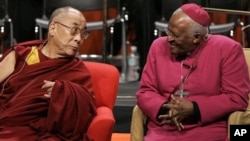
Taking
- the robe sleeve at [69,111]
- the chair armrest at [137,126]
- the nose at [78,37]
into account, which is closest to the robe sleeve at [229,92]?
the chair armrest at [137,126]

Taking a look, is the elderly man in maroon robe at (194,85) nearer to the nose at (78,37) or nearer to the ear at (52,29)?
the nose at (78,37)

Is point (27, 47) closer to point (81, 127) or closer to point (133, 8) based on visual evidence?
point (81, 127)

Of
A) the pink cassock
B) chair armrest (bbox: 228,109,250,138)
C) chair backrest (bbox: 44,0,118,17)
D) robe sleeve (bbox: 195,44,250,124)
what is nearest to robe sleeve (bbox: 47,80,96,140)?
the pink cassock

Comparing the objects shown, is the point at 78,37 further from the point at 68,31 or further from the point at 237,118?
the point at 237,118

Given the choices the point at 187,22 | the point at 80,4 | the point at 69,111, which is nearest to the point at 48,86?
the point at 69,111

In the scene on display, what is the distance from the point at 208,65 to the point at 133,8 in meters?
2.94

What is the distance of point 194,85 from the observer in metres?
3.38

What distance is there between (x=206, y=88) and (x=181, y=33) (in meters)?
0.32

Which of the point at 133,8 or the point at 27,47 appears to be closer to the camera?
the point at 27,47

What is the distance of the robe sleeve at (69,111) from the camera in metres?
3.33

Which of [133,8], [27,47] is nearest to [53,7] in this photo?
[133,8]

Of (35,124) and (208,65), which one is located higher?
(208,65)

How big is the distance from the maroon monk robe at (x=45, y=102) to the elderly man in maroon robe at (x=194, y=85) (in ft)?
1.10

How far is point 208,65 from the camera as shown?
3.39 metres
